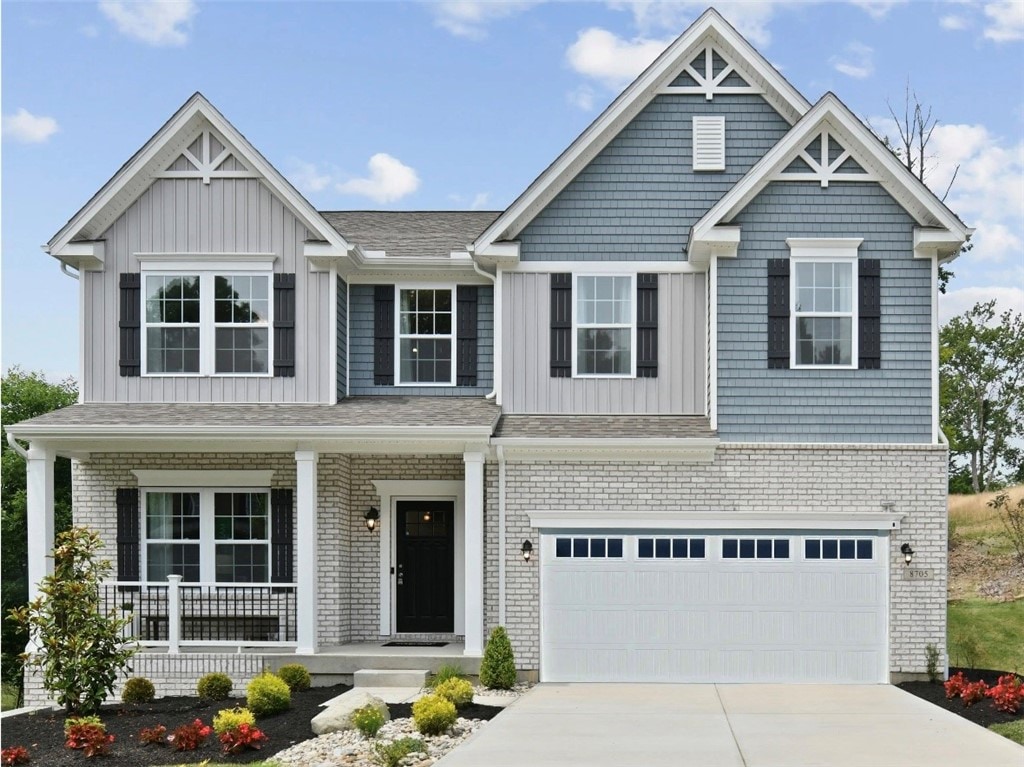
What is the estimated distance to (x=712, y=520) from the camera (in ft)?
54.4

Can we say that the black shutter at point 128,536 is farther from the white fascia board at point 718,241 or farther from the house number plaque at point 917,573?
the house number plaque at point 917,573

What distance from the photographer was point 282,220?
1777cm

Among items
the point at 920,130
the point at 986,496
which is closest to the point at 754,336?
the point at 920,130

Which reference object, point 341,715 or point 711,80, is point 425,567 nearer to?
point 341,715

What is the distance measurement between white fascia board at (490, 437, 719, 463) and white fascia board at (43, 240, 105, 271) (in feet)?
20.8

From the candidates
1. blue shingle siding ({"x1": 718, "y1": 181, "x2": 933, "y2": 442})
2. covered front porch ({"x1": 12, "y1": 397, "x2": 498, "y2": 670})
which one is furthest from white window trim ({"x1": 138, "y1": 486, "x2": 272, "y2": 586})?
blue shingle siding ({"x1": 718, "y1": 181, "x2": 933, "y2": 442})

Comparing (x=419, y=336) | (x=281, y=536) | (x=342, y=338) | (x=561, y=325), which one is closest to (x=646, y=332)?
(x=561, y=325)

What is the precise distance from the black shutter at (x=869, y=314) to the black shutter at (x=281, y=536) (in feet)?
26.9

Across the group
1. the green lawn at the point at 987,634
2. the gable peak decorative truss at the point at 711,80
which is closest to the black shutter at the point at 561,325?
the gable peak decorative truss at the point at 711,80

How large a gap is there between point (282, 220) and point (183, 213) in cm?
144

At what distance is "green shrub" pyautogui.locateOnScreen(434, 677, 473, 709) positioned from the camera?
1388cm

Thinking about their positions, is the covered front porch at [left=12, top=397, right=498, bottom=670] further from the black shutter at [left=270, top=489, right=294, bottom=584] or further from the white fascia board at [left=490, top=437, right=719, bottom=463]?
the white fascia board at [left=490, top=437, right=719, bottom=463]

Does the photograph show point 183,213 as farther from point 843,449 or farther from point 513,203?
point 843,449

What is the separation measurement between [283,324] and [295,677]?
503 centimetres
